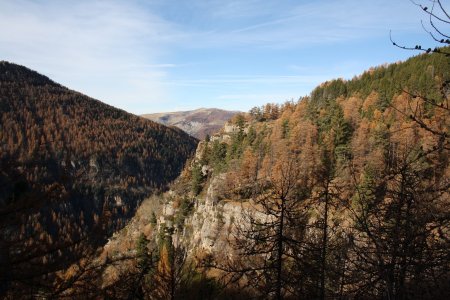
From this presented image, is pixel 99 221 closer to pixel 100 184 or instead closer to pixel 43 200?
pixel 43 200

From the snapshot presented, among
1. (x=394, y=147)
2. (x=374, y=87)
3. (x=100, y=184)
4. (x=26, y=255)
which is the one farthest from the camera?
(x=100, y=184)

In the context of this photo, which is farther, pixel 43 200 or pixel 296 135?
pixel 296 135

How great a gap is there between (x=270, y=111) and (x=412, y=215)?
111 metres

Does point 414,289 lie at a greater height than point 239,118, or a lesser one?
lesser

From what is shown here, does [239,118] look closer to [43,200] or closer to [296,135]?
[296,135]

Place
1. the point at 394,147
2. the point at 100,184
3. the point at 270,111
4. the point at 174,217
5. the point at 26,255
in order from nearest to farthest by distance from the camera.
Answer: the point at 26,255, the point at 394,147, the point at 174,217, the point at 270,111, the point at 100,184

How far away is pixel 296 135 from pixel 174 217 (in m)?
33.8

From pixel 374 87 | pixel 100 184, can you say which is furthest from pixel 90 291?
pixel 100 184

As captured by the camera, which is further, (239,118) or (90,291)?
(239,118)

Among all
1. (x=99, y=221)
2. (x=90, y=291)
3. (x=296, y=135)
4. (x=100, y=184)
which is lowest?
(x=100, y=184)

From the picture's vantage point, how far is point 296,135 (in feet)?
225

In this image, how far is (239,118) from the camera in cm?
9400

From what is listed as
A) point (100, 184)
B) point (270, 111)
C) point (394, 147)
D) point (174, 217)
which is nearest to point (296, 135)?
point (394, 147)

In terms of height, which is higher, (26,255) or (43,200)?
(43,200)
